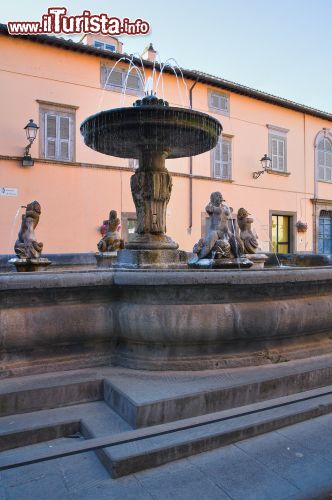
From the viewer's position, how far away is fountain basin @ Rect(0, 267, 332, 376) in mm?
2549

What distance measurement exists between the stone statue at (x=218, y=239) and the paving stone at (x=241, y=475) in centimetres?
297

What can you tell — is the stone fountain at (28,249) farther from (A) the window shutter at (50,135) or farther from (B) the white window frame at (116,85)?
(B) the white window frame at (116,85)

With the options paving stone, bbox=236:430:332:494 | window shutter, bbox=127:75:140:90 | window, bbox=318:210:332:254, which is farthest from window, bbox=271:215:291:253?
paving stone, bbox=236:430:332:494

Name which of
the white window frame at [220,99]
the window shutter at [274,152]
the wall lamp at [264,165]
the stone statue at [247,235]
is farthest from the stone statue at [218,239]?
the window shutter at [274,152]

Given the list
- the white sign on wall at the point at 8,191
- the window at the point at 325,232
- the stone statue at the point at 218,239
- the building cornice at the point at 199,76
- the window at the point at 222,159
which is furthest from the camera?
the window at the point at 325,232

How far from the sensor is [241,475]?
6.07 feet

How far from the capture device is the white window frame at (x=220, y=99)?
1623cm

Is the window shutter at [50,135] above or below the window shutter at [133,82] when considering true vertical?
below

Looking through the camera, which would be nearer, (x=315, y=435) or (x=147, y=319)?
(x=315, y=435)

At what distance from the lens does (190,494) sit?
1.71 m

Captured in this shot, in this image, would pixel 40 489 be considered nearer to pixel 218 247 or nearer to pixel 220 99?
pixel 218 247

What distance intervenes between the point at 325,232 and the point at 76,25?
14.5 meters

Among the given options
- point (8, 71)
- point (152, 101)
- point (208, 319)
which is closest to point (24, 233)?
point (152, 101)

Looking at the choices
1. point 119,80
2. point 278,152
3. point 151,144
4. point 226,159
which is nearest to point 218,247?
point 151,144
